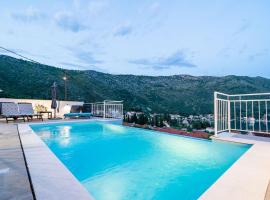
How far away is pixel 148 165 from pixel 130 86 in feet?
88.0

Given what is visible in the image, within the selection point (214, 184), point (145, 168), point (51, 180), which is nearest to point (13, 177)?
point (51, 180)

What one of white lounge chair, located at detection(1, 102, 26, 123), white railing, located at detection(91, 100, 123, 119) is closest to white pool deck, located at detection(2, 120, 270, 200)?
white lounge chair, located at detection(1, 102, 26, 123)

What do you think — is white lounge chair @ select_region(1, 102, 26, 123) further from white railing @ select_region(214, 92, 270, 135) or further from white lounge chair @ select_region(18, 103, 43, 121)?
white railing @ select_region(214, 92, 270, 135)

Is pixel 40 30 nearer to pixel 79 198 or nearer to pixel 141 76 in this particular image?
pixel 79 198

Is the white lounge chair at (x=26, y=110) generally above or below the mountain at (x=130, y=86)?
below

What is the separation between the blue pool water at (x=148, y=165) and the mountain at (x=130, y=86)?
1626cm

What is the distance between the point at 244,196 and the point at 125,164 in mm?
1860

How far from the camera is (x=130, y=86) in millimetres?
29625

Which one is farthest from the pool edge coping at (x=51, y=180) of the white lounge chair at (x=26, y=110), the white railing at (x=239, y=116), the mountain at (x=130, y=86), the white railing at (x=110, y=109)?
the mountain at (x=130, y=86)

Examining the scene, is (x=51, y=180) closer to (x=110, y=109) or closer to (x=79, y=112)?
(x=110, y=109)

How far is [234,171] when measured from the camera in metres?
2.16

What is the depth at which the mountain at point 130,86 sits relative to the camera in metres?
22.4

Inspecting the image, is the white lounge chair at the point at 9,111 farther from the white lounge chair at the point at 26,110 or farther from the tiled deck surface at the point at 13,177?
the tiled deck surface at the point at 13,177

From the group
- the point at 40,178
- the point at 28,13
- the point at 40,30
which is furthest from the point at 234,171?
the point at 40,30
